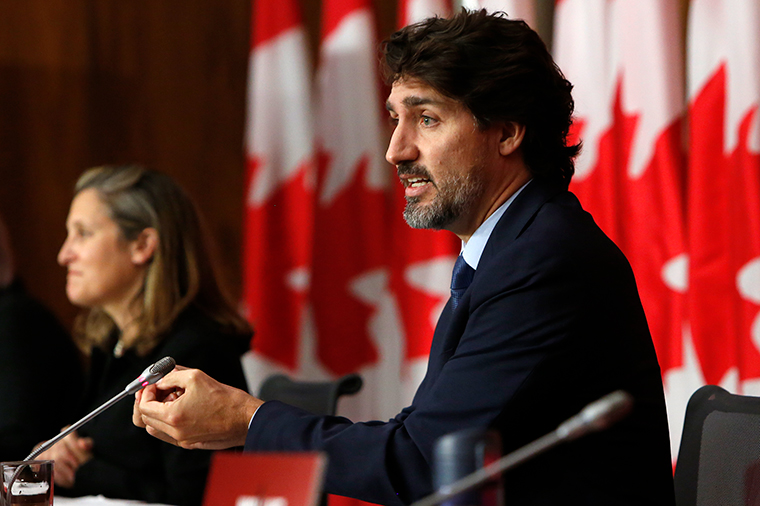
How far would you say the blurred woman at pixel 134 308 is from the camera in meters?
→ 2.24

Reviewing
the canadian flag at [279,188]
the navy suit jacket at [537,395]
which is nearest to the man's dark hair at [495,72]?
the navy suit jacket at [537,395]

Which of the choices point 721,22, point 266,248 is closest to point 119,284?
point 266,248

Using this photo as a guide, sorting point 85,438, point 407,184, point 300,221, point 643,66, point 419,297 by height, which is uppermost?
point 643,66

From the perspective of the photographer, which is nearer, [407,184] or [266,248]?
[407,184]

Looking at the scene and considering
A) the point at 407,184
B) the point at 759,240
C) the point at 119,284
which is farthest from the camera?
the point at 119,284

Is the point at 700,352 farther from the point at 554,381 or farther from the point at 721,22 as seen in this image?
the point at 554,381

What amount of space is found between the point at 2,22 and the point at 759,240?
3179mm

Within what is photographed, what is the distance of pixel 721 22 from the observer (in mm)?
2330

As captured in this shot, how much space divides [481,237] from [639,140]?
1.13 m

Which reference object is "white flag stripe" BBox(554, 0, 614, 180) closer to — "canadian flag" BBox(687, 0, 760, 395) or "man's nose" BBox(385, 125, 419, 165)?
"canadian flag" BBox(687, 0, 760, 395)

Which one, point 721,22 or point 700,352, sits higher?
point 721,22

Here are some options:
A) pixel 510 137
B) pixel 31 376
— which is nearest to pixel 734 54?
pixel 510 137

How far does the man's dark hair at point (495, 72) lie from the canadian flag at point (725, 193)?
2.81ft

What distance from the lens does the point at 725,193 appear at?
2297mm
